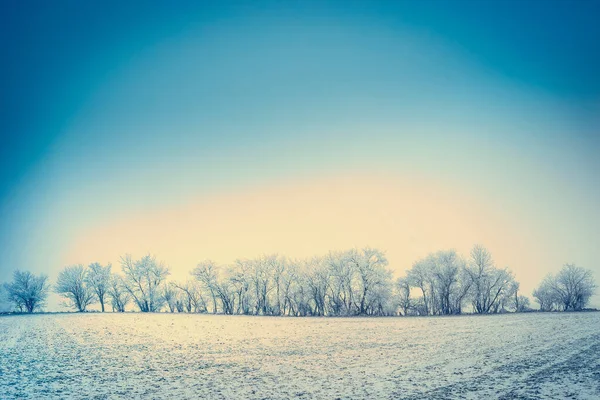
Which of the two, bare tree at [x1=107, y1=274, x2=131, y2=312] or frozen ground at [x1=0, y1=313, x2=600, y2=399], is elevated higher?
frozen ground at [x1=0, y1=313, x2=600, y2=399]

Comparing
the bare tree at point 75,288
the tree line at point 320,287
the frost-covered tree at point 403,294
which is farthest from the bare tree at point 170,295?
the frost-covered tree at point 403,294

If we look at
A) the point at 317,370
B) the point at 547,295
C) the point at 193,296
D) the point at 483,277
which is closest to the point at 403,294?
the point at 483,277

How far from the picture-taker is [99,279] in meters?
98.3

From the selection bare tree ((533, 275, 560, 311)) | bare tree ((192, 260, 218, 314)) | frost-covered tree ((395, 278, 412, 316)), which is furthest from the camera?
bare tree ((192, 260, 218, 314))

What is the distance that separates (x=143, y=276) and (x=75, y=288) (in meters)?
21.7

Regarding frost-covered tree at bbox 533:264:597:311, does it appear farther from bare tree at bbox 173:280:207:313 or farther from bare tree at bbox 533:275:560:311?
bare tree at bbox 173:280:207:313

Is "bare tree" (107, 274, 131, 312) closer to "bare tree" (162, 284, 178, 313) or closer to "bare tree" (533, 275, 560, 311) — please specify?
"bare tree" (162, 284, 178, 313)

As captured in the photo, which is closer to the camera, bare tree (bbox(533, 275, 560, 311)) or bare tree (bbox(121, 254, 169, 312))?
bare tree (bbox(533, 275, 560, 311))

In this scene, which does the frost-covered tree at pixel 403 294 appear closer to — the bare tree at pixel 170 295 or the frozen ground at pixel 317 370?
the frozen ground at pixel 317 370

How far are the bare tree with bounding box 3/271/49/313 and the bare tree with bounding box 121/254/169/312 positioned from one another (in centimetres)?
2748

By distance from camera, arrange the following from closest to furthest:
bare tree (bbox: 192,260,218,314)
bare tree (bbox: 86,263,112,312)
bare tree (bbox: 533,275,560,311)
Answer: bare tree (bbox: 533,275,560,311) → bare tree (bbox: 192,260,218,314) → bare tree (bbox: 86,263,112,312)

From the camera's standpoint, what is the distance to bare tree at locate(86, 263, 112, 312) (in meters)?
97.4

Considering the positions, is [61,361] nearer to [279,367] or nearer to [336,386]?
[279,367]

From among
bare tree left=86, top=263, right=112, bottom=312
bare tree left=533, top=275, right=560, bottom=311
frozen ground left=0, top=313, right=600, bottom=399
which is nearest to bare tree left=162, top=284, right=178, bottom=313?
bare tree left=86, top=263, right=112, bottom=312
